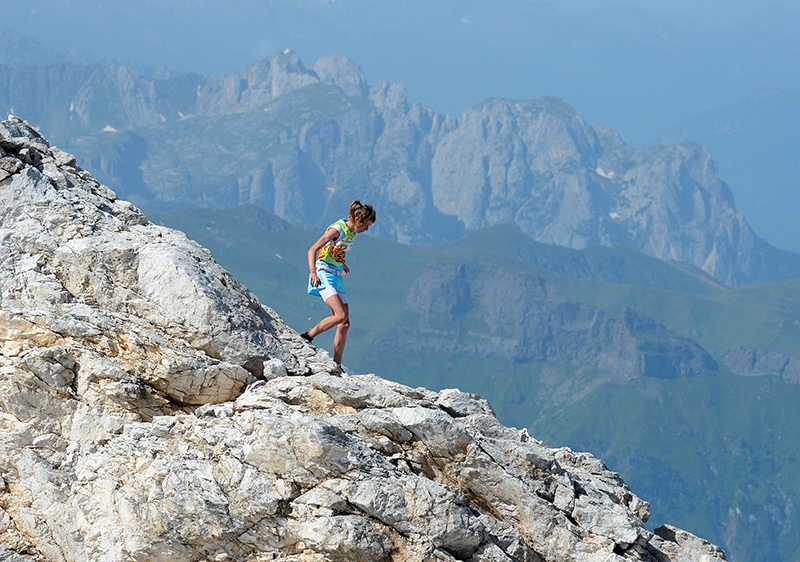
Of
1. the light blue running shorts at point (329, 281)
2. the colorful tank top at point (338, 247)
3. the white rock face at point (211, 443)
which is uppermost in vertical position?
the colorful tank top at point (338, 247)

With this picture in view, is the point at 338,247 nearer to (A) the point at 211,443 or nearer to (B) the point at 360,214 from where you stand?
(B) the point at 360,214

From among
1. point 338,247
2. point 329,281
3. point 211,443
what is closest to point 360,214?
point 338,247

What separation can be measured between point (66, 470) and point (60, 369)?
196 centimetres

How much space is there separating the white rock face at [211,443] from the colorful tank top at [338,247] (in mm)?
1995

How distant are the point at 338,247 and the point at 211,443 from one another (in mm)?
6807

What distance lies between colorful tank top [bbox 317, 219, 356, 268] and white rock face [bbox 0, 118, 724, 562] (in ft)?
6.54

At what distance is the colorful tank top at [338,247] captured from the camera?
23.6 metres

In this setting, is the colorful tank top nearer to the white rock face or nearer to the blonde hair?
the blonde hair

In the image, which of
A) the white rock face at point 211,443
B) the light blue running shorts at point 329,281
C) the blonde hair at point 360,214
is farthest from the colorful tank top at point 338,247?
the white rock face at point 211,443

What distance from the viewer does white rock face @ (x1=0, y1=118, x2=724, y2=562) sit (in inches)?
690

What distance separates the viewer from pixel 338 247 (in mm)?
23625

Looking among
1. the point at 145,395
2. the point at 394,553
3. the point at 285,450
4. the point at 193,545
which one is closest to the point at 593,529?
the point at 394,553

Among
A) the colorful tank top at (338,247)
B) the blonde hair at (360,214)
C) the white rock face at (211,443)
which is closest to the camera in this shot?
the white rock face at (211,443)

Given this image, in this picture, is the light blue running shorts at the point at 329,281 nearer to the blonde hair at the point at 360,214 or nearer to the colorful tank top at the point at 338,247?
Result: the colorful tank top at the point at 338,247
